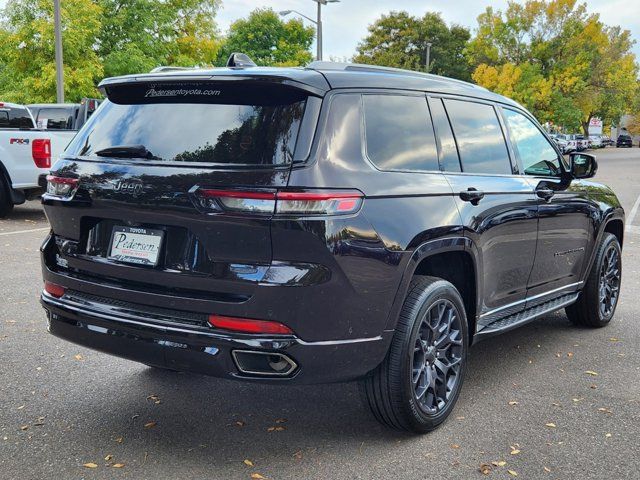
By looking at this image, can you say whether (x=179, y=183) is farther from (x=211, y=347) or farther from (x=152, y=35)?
(x=152, y=35)

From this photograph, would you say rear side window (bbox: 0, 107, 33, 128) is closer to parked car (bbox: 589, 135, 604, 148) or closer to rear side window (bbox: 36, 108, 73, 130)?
rear side window (bbox: 36, 108, 73, 130)

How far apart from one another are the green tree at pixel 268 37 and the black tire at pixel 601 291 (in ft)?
201

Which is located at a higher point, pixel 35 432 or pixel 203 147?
pixel 203 147

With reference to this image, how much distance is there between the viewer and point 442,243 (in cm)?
360

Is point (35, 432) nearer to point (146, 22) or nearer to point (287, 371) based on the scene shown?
point (287, 371)

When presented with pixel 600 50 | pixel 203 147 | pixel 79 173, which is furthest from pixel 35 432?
pixel 600 50

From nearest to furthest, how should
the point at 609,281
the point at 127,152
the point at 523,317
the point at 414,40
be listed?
the point at 127,152, the point at 523,317, the point at 609,281, the point at 414,40

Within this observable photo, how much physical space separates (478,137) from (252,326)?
2.09m

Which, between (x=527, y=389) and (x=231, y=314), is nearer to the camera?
(x=231, y=314)

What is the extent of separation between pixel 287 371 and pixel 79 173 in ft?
4.79

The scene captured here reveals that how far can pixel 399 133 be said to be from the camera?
3600 millimetres

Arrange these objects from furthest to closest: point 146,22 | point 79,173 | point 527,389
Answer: point 146,22 → point 527,389 → point 79,173

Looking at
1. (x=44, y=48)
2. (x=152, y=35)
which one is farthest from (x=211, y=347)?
(x=152, y=35)

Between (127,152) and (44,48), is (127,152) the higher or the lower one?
the lower one
